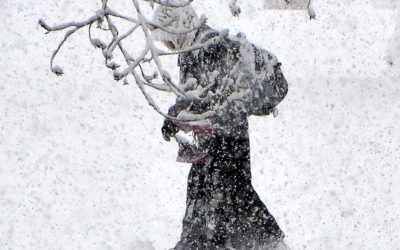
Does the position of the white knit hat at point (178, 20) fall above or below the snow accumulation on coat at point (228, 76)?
above

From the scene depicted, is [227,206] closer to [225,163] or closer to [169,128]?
[225,163]

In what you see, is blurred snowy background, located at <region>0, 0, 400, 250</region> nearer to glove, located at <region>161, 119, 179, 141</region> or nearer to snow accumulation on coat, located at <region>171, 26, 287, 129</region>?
glove, located at <region>161, 119, 179, 141</region>

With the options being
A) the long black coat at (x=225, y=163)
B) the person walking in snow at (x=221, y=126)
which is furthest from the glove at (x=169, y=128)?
the long black coat at (x=225, y=163)

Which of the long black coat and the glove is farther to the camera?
the glove

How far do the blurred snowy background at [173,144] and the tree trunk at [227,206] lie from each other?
2.57 metres

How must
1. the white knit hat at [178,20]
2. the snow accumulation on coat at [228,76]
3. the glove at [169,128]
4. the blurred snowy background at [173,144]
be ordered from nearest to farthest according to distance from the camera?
the white knit hat at [178,20] → the snow accumulation on coat at [228,76] → the glove at [169,128] → the blurred snowy background at [173,144]

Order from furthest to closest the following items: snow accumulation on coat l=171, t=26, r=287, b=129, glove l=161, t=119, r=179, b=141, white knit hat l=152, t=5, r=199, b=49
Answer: glove l=161, t=119, r=179, b=141 → snow accumulation on coat l=171, t=26, r=287, b=129 → white knit hat l=152, t=5, r=199, b=49

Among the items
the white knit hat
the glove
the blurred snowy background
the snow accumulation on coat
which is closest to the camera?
the white knit hat

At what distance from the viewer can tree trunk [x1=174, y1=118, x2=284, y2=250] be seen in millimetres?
3938

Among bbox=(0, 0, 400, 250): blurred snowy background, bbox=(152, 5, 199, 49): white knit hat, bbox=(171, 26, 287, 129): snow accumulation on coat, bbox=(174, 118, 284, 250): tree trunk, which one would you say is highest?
bbox=(152, 5, 199, 49): white knit hat

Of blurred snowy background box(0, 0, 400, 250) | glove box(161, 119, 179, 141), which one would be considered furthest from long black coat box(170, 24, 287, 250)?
blurred snowy background box(0, 0, 400, 250)

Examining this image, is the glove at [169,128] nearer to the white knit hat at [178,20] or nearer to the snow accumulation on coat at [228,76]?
the snow accumulation on coat at [228,76]

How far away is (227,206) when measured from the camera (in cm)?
402

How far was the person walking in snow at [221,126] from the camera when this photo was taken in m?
3.73
